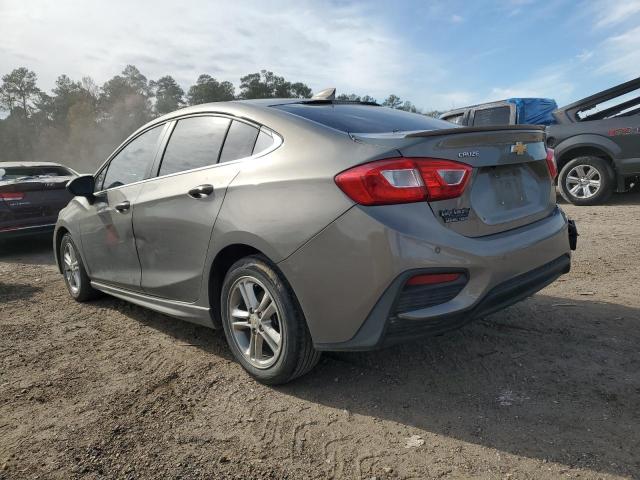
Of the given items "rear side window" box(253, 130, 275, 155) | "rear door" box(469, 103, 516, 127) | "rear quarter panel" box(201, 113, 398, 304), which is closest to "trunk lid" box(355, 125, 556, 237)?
"rear quarter panel" box(201, 113, 398, 304)

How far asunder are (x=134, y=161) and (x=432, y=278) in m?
2.66

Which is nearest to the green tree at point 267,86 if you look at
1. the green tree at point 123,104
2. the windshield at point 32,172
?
the green tree at point 123,104

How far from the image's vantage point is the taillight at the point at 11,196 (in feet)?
22.9

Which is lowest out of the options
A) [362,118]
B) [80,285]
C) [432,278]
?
[80,285]

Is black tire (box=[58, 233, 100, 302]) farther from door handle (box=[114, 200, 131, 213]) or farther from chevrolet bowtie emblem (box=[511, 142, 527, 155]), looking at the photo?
chevrolet bowtie emblem (box=[511, 142, 527, 155])

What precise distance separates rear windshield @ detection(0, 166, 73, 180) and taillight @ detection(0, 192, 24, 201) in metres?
0.56

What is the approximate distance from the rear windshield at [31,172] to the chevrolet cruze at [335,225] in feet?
17.5

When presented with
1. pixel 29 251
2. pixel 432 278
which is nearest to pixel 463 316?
pixel 432 278

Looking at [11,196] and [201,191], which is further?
[11,196]

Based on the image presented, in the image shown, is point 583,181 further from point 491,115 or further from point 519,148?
point 519,148

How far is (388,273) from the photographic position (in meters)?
2.17

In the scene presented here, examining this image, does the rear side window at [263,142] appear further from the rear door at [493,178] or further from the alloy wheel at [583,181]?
the alloy wheel at [583,181]

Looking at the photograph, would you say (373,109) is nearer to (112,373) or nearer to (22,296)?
(112,373)

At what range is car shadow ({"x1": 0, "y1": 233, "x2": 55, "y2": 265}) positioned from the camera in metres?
7.15
